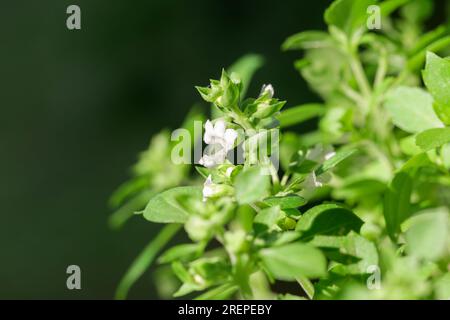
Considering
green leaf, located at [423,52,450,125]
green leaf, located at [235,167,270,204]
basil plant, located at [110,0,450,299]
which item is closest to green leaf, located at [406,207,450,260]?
basil plant, located at [110,0,450,299]

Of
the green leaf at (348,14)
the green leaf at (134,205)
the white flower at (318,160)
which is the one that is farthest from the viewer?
the green leaf at (134,205)

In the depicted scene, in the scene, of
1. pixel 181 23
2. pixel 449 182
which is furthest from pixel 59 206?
pixel 449 182

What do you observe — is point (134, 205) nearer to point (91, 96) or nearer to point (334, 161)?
point (334, 161)

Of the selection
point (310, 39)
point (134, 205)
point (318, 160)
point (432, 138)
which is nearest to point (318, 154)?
point (318, 160)

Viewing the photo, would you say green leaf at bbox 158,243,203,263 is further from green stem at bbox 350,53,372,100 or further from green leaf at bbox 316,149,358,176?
green stem at bbox 350,53,372,100

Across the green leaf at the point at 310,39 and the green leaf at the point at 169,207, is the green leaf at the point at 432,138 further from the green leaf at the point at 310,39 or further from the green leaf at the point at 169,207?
the green leaf at the point at 310,39

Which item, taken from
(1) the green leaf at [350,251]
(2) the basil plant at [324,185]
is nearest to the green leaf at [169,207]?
(2) the basil plant at [324,185]
